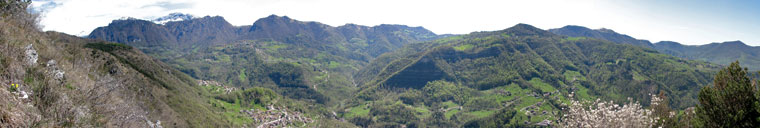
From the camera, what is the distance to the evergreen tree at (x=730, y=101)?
1562cm

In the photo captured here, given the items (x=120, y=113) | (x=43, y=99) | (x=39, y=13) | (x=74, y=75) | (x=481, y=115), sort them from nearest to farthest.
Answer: (x=43, y=99) → (x=120, y=113) → (x=74, y=75) → (x=39, y=13) → (x=481, y=115)

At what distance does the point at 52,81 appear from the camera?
13.9 metres

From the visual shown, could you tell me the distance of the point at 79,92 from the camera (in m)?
15.6

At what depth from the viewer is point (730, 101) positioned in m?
16.0

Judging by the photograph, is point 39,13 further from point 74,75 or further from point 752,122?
point 752,122

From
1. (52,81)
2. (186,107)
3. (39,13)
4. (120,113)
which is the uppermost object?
(39,13)

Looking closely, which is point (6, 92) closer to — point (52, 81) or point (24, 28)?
point (52, 81)

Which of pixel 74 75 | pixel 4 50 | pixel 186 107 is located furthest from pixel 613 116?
pixel 186 107

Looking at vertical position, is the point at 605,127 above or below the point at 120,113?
above

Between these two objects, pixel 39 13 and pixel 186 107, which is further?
pixel 186 107

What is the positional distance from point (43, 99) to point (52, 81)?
1471 mm

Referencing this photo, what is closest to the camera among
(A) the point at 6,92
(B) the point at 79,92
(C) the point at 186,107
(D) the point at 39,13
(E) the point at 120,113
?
(A) the point at 6,92

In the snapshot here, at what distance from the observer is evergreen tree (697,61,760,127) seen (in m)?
15.6

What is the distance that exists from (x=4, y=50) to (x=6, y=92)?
5.07 m
